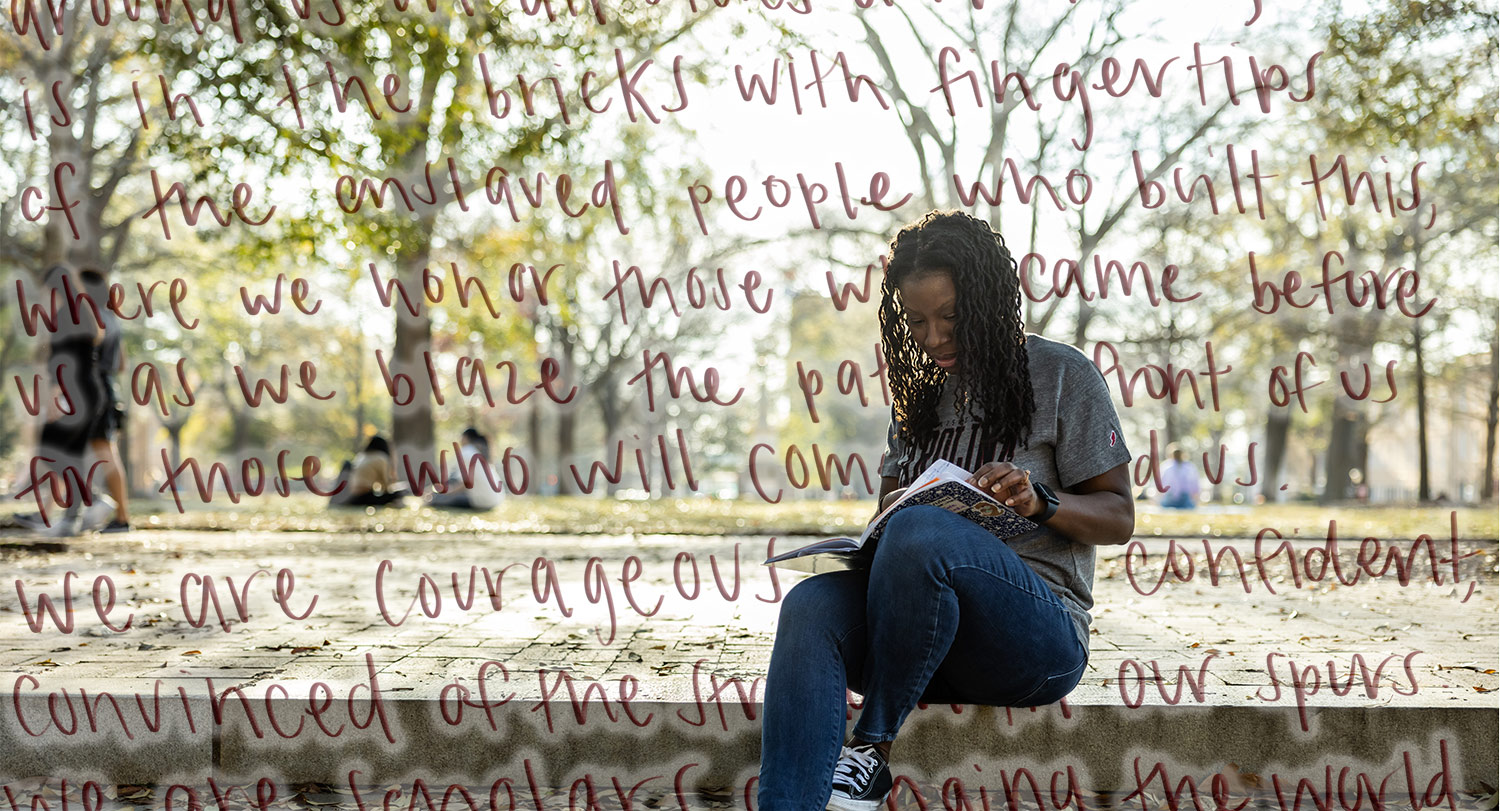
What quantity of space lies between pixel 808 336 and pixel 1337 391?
12.5 m

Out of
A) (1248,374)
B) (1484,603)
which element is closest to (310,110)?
(1484,603)

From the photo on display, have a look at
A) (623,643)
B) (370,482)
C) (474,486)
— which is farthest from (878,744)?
(370,482)

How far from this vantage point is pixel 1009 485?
8.71ft

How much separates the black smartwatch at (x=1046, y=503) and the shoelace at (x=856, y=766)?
0.64 m

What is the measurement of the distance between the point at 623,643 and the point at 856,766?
178 centimetres

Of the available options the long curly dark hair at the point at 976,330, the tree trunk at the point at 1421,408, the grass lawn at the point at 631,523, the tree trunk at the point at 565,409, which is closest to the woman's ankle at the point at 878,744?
the long curly dark hair at the point at 976,330

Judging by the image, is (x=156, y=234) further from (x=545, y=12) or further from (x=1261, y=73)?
(x=1261, y=73)

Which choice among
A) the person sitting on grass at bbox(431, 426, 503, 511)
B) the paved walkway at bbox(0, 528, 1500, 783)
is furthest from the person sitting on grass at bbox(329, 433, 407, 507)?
the paved walkway at bbox(0, 528, 1500, 783)

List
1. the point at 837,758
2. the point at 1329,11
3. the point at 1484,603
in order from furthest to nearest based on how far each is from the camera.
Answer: the point at 1329,11 < the point at 1484,603 < the point at 837,758

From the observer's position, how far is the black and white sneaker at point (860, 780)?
2646 millimetres

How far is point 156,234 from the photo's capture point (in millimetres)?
23516

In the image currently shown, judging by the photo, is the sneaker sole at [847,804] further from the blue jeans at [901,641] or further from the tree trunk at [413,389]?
the tree trunk at [413,389]

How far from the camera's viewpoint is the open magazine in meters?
2.69

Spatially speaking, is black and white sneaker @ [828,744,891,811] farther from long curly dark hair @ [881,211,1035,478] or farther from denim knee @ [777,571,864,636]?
long curly dark hair @ [881,211,1035,478]
